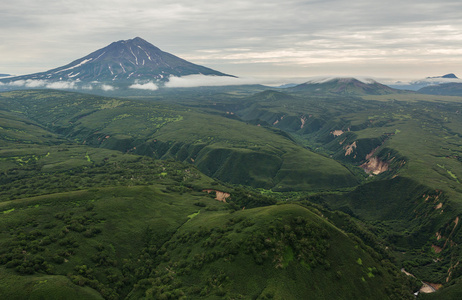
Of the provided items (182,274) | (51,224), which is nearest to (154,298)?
(182,274)

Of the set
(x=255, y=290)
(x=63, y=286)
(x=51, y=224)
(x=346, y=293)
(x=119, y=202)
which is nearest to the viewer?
(x=63, y=286)

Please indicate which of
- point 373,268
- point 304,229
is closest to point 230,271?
point 304,229

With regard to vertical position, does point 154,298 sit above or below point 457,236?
above

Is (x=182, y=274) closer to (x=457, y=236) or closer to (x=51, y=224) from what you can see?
(x=51, y=224)

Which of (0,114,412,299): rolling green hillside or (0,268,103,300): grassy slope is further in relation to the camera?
(0,114,412,299): rolling green hillside

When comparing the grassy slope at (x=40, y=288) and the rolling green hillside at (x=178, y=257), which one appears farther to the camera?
the rolling green hillside at (x=178, y=257)

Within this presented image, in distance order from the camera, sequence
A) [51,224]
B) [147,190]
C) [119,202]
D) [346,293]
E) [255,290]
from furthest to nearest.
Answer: [147,190] < [119,202] < [51,224] < [346,293] < [255,290]

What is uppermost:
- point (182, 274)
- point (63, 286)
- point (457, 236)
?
point (63, 286)

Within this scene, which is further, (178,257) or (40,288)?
(178,257)

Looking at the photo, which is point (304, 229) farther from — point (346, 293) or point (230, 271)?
point (230, 271)

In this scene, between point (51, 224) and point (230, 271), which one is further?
point (51, 224)

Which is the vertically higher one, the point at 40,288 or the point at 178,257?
the point at 40,288
